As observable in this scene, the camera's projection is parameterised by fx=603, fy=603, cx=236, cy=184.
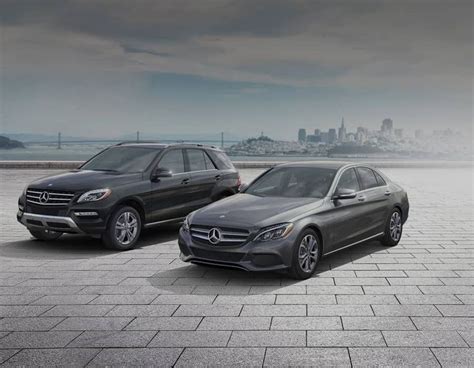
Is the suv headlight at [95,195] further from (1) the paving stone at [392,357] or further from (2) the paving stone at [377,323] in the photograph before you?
(1) the paving stone at [392,357]

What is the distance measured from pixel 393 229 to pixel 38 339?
21.1 ft

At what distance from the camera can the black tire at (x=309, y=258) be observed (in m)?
7.31

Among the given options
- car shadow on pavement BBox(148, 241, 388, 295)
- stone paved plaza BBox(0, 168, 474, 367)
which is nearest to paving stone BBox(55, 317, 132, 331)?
stone paved plaza BBox(0, 168, 474, 367)

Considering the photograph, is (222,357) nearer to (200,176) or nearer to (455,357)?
(455,357)

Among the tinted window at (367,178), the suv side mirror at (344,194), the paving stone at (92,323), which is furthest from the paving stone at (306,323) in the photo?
the tinted window at (367,178)

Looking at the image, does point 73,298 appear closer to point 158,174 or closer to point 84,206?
point 84,206

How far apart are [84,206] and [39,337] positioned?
4.24m

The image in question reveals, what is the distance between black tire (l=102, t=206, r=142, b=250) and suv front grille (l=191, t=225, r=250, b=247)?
7.05ft

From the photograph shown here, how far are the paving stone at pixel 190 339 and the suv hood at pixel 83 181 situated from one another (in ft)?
15.2

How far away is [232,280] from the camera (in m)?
7.51

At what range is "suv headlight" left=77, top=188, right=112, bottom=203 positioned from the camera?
9.34 m

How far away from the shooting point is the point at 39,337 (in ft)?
17.1

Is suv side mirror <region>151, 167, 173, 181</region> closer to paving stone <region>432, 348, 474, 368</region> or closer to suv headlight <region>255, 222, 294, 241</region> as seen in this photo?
suv headlight <region>255, 222, 294, 241</region>

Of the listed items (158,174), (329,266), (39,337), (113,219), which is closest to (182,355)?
(39,337)
